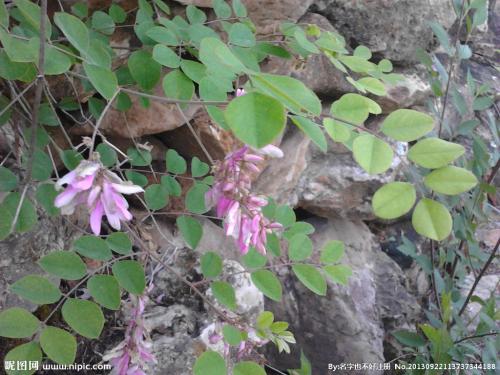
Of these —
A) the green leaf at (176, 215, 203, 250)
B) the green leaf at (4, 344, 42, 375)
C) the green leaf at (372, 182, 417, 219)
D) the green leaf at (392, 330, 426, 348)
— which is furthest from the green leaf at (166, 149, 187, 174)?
the green leaf at (392, 330, 426, 348)

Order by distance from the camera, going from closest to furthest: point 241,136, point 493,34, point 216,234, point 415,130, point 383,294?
point 241,136
point 415,130
point 216,234
point 383,294
point 493,34

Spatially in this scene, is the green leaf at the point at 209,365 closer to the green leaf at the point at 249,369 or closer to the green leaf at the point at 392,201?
the green leaf at the point at 249,369

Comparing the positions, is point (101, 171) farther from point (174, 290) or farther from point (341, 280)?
point (174, 290)

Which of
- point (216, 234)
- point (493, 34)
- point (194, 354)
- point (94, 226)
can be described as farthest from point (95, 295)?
point (493, 34)

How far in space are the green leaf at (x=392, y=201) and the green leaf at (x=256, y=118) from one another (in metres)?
0.20

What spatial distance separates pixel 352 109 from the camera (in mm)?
632

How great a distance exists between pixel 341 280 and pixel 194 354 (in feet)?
1.65

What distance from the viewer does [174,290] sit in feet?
4.42

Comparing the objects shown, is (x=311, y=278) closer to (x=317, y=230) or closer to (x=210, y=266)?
(x=210, y=266)

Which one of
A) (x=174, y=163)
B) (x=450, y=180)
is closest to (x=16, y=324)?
(x=174, y=163)

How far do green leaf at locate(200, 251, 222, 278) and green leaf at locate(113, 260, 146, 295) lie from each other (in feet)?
0.56

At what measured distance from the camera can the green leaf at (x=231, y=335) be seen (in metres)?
0.84

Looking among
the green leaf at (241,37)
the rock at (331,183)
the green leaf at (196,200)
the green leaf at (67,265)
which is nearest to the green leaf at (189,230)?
the green leaf at (196,200)

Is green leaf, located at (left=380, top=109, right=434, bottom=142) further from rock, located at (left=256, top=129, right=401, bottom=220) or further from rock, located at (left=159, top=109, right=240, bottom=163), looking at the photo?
rock, located at (left=256, top=129, right=401, bottom=220)
